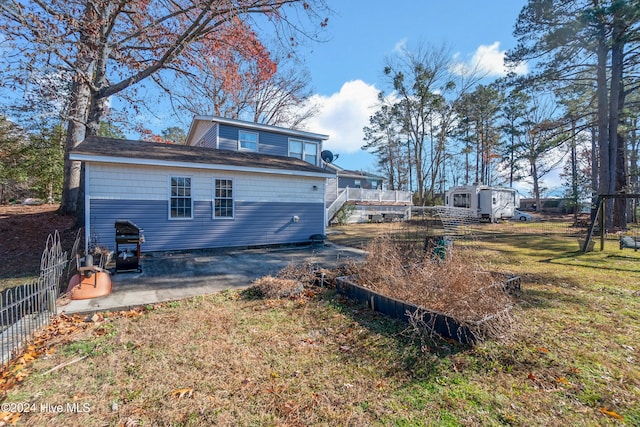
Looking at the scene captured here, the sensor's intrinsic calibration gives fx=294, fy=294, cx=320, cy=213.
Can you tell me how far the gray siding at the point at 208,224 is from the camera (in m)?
7.86

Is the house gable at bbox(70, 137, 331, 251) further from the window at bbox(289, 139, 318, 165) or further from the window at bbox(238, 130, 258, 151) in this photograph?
the window at bbox(289, 139, 318, 165)

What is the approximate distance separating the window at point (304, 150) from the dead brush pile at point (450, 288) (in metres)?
10.6

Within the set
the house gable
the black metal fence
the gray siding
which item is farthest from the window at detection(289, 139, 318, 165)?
the black metal fence

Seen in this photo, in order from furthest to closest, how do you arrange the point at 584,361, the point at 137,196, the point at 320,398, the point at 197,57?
the point at 197,57, the point at 137,196, the point at 584,361, the point at 320,398

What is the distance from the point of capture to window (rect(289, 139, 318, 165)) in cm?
1509

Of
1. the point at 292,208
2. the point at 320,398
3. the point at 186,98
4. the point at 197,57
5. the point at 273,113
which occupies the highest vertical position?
the point at 273,113

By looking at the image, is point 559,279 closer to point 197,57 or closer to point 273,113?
point 197,57

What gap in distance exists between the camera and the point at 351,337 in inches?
141

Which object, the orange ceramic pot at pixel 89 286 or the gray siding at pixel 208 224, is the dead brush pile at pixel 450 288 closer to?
the orange ceramic pot at pixel 89 286

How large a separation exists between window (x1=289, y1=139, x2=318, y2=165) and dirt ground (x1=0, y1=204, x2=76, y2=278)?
954cm

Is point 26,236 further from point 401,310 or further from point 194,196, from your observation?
point 401,310

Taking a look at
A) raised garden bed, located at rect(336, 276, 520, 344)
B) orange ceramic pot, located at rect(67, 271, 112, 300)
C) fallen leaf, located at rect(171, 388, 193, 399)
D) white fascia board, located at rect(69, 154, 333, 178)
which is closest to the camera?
fallen leaf, located at rect(171, 388, 193, 399)

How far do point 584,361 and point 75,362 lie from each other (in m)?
5.13

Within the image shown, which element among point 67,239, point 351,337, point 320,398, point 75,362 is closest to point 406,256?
point 351,337
